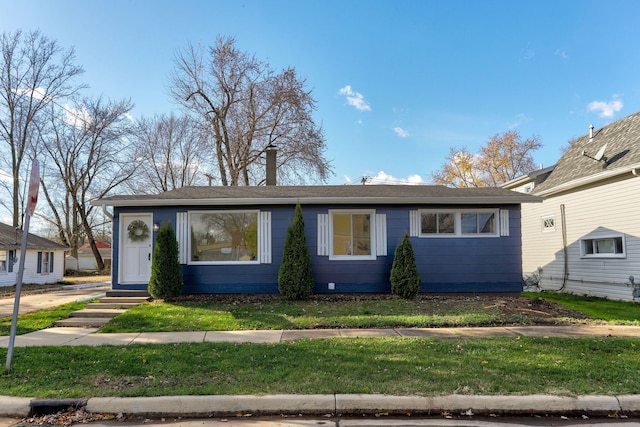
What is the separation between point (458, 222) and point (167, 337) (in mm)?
7994

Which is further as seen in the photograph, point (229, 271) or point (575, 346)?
point (229, 271)

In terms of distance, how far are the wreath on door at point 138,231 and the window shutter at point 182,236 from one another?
2.79 feet

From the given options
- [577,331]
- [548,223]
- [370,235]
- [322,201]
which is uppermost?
[322,201]

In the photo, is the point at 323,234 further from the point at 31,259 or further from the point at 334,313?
the point at 31,259

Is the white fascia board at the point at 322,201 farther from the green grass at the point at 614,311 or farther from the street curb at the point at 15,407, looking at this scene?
the street curb at the point at 15,407

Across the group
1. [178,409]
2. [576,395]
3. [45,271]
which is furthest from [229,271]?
[45,271]

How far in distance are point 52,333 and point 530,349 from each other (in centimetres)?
795

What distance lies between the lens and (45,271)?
2334cm

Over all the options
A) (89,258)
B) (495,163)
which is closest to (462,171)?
(495,163)

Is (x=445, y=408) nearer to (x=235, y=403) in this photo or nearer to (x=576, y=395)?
(x=576, y=395)

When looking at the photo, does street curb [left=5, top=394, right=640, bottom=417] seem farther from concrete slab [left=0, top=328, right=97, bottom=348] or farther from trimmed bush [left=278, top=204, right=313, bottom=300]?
trimmed bush [left=278, top=204, right=313, bottom=300]

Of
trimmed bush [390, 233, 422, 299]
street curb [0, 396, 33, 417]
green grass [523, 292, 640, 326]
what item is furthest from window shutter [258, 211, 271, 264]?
green grass [523, 292, 640, 326]

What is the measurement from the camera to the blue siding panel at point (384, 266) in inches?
428

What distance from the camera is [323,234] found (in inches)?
435
